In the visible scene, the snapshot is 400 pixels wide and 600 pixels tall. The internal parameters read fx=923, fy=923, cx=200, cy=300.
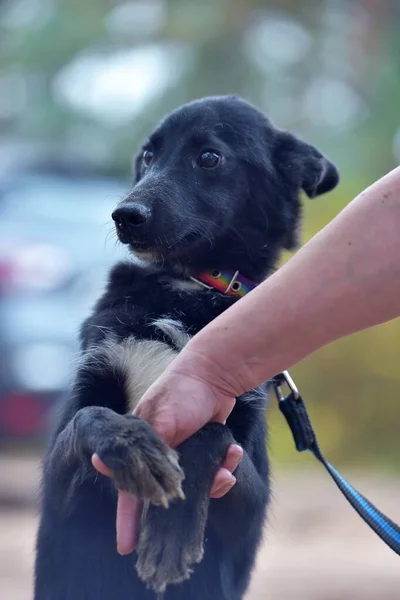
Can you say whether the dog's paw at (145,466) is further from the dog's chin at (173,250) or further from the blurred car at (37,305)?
the blurred car at (37,305)

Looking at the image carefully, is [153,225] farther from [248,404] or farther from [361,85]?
[361,85]

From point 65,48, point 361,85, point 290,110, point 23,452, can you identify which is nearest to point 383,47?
point 361,85

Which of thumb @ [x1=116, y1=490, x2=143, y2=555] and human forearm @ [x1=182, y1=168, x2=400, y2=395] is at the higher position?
human forearm @ [x1=182, y1=168, x2=400, y2=395]

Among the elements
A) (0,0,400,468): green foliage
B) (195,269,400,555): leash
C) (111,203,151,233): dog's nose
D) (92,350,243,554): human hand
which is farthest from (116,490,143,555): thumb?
(0,0,400,468): green foliage

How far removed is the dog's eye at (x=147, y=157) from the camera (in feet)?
9.36

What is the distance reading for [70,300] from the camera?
21.2 feet

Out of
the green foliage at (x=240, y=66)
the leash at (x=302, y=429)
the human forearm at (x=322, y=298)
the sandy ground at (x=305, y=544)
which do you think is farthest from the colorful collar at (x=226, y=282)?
the green foliage at (x=240, y=66)

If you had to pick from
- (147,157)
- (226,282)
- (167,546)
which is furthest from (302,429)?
(147,157)

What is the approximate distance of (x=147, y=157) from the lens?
2.88m

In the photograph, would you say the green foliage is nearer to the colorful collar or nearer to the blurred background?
the blurred background

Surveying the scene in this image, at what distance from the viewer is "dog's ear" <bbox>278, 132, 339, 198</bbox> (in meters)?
2.86

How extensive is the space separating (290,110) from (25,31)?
365cm

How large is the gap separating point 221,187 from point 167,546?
119 cm

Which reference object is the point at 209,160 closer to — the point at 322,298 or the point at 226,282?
the point at 226,282
